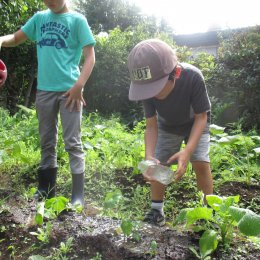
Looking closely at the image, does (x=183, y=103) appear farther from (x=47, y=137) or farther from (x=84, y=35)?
(x=47, y=137)

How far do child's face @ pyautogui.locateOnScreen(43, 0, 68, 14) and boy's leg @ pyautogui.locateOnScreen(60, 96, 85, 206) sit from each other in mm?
590

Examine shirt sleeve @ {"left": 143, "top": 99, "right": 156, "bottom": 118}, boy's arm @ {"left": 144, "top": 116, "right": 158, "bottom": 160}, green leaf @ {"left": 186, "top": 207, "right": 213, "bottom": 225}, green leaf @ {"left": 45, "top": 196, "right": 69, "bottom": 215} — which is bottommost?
green leaf @ {"left": 45, "top": 196, "right": 69, "bottom": 215}

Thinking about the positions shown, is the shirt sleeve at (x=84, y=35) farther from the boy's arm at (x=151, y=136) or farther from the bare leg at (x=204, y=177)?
the bare leg at (x=204, y=177)

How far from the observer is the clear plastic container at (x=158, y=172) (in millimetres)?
1888

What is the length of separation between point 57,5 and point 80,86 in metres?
0.58

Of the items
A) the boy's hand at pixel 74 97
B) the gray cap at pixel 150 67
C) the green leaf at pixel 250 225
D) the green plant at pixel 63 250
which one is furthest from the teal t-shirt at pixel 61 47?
the green leaf at pixel 250 225

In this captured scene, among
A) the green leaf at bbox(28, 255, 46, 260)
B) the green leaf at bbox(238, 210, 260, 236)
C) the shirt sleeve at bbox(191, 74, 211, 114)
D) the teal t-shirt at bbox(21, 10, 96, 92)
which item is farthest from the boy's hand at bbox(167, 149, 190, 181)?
the teal t-shirt at bbox(21, 10, 96, 92)

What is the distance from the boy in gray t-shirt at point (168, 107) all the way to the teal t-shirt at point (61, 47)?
24.2 inches

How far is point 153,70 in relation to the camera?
186 cm

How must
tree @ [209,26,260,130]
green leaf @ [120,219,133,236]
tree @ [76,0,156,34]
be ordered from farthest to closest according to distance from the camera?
1. tree @ [76,0,156,34]
2. tree @ [209,26,260,130]
3. green leaf @ [120,219,133,236]

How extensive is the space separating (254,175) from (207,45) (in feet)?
39.6

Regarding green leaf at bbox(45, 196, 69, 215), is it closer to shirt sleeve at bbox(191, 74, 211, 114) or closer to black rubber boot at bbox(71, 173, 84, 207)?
black rubber boot at bbox(71, 173, 84, 207)

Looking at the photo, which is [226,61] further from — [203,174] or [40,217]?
[40,217]

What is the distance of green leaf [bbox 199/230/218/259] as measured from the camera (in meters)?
1.63
